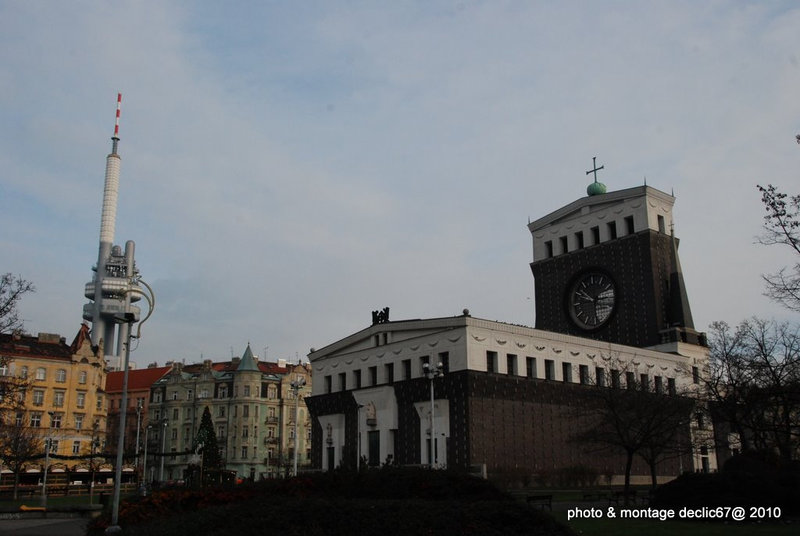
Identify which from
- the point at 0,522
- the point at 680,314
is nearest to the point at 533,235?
the point at 680,314

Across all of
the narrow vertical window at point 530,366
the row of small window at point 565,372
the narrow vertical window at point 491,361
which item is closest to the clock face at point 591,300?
the row of small window at point 565,372

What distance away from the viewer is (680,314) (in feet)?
240

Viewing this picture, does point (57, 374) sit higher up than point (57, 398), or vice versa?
point (57, 374)

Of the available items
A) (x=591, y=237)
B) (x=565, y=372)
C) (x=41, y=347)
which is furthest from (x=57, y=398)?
(x=591, y=237)

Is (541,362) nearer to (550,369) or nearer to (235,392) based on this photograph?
(550,369)

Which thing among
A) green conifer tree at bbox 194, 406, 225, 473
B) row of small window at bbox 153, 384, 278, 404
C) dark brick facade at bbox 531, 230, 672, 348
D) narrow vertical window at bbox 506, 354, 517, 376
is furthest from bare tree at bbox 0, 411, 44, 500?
dark brick facade at bbox 531, 230, 672, 348

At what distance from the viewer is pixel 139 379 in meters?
120

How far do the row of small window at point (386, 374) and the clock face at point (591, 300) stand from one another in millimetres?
25006

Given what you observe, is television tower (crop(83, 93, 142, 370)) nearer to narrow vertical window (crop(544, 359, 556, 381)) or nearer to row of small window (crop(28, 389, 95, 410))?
row of small window (crop(28, 389, 95, 410))

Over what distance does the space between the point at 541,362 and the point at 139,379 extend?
8027cm

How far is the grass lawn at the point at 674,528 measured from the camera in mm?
20030

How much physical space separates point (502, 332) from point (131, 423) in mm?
77901

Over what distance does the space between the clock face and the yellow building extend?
56.4 meters

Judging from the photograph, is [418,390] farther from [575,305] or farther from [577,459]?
[575,305]
